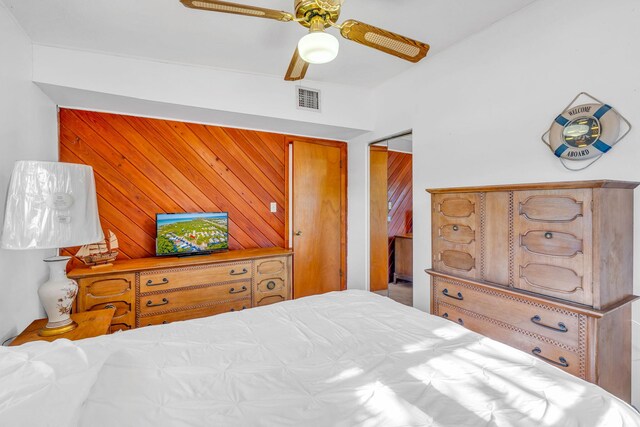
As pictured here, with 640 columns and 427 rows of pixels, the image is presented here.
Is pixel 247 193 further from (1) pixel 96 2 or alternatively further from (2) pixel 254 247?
(1) pixel 96 2

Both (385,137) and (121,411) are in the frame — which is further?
(385,137)

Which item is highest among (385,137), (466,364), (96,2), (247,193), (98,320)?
(96,2)

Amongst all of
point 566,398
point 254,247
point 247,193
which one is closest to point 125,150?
point 247,193

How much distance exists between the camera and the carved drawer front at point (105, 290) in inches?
94.3

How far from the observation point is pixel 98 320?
6.36 feet

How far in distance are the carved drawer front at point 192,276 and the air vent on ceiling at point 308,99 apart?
5.65 feet

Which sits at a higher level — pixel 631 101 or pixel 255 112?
pixel 255 112

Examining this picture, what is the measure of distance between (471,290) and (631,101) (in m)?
1.33

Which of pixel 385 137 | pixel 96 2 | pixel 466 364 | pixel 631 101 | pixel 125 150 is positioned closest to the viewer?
pixel 466 364

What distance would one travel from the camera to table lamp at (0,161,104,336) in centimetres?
149

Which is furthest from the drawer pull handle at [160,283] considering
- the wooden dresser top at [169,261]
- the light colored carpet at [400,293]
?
the light colored carpet at [400,293]

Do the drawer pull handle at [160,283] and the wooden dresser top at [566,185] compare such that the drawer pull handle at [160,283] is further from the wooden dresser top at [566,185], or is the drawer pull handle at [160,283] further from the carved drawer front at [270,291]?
the wooden dresser top at [566,185]

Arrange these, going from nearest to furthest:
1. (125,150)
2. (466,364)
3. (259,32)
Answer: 1. (466,364)
2. (259,32)
3. (125,150)

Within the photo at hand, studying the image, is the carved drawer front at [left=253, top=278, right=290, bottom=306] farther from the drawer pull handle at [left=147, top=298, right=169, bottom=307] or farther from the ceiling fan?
the ceiling fan
